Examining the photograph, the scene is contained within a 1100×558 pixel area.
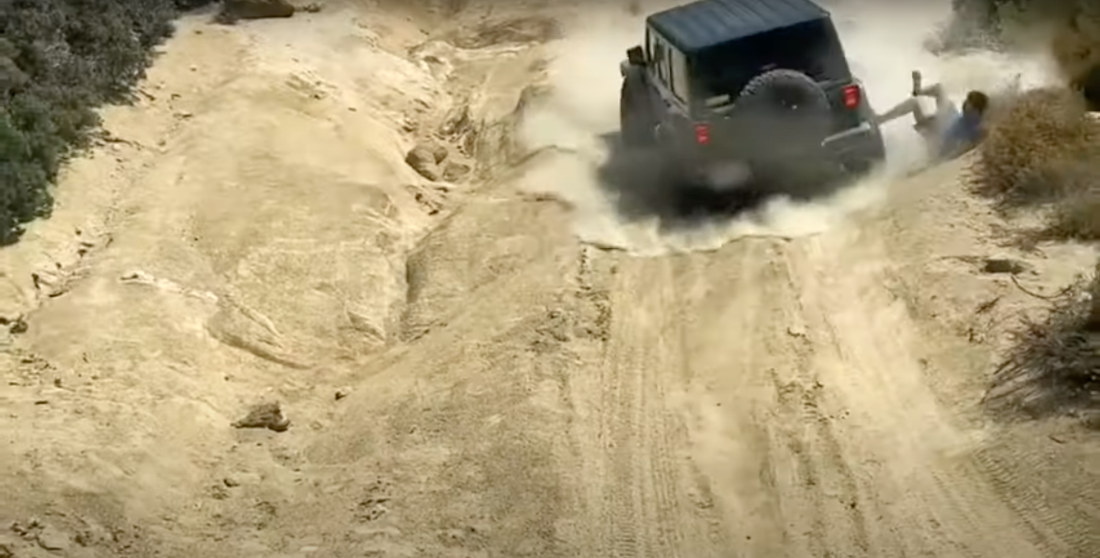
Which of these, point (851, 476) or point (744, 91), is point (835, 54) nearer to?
point (744, 91)

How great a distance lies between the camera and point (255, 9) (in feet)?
66.7

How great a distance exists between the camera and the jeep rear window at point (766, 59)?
12.4 meters

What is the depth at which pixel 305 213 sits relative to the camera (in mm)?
13562

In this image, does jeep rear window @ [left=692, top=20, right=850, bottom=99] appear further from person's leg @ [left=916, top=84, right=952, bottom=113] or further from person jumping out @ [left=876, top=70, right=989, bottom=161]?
person's leg @ [left=916, top=84, right=952, bottom=113]

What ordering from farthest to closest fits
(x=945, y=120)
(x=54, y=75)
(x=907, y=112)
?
(x=54, y=75) → (x=907, y=112) → (x=945, y=120)

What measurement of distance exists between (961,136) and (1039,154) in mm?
1650

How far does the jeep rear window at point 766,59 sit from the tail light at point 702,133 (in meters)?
0.26

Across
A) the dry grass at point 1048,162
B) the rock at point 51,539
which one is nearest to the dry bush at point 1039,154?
the dry grass at point 1048,162

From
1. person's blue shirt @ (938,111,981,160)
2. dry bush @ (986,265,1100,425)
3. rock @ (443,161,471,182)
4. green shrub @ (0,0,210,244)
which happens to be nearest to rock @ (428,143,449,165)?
rock @ (443,161,471,182)

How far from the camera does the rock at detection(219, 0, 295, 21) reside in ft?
66.6

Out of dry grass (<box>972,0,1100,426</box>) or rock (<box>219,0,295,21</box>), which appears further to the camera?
rock (<box>219,0,295,21</box>)

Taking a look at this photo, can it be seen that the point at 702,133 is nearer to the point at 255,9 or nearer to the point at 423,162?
the point at 423,162

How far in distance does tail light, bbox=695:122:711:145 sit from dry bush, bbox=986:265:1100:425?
3952 millimetres

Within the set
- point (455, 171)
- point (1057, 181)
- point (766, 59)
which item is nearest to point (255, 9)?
point (455, 171)
